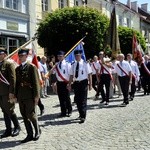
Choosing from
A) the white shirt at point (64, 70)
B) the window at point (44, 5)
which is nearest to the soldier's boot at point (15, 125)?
the white shirt at point (64, 70)

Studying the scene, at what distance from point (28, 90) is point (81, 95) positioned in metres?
2.49

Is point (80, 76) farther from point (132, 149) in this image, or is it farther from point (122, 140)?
point (132, 149)

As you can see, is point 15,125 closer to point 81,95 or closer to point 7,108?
point 7,108

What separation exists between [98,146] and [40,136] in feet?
4.90

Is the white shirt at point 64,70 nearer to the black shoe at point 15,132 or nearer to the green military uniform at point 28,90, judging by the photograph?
the black shoe at point 15,132

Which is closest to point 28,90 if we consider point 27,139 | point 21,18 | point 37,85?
point 37,85

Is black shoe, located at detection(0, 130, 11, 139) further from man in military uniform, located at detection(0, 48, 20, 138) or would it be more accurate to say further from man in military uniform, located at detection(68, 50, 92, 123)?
man in military uniform, located at detection(68, 50, 92, 123)

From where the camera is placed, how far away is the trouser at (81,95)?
9477 millimetres

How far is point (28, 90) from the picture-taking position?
7352 millimetres

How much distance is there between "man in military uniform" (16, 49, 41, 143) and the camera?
7277 mm

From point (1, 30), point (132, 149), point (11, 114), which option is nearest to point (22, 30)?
point (1, 30)

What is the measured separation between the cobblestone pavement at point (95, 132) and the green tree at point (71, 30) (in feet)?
25.8

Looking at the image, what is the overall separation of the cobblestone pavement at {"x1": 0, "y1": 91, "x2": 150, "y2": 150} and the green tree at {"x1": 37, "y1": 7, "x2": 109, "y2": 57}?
25.8ft

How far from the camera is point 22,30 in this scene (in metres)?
23.1
